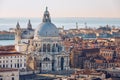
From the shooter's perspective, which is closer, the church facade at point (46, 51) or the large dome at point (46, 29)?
the church facade at point (46, 51)

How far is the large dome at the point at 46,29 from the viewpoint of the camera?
15.6 meters

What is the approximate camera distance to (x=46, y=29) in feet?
51.3

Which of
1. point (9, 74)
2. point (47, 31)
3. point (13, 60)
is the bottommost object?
point (9, 74)

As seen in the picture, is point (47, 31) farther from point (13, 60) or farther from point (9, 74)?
point (9, 74)

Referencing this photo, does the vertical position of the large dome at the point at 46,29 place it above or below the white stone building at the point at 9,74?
above

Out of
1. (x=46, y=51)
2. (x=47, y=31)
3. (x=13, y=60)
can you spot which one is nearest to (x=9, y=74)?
(x=13, y=60)

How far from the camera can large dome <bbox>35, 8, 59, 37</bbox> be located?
51.2 feet

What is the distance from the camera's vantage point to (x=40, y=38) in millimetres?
15617

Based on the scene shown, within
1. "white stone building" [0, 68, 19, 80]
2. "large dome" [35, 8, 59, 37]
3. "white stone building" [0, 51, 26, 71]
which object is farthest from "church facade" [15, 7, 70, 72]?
"white stone building" [0, 68, 19, 80]

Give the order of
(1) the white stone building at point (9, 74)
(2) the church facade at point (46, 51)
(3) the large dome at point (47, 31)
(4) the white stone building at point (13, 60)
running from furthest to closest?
1. (3) the large dome at point (47, 31)
2. (2) the church facade at point (46, 51)
3. (4) the white stone building at point (13, 60)
4. (1) the white stone building at point (9, 74)

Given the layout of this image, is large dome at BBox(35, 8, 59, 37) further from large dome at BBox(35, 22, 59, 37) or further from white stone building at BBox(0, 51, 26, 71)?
white stone building at BBox(0, 51, 26, 71)

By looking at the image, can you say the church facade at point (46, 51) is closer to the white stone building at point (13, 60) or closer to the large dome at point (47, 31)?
the large dome at point (47, 31)

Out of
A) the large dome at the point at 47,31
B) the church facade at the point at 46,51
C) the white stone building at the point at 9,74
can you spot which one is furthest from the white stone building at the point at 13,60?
the white stone building at the point at 9,74

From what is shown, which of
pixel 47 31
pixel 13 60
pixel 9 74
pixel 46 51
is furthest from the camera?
pixel 47 31
